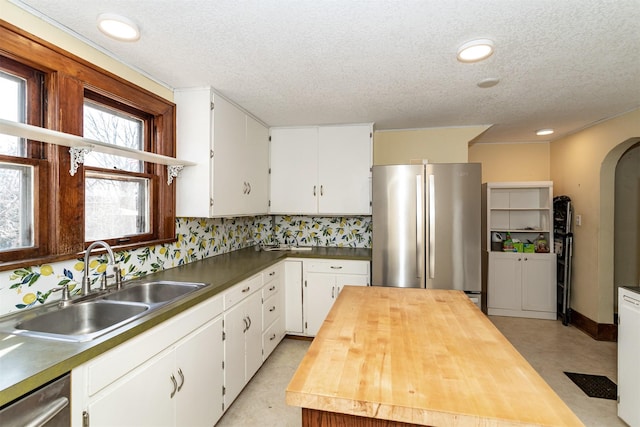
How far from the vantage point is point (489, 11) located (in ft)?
4.65

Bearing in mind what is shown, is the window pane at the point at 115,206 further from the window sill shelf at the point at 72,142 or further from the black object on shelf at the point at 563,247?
the black object on shelf at the point at 563,247

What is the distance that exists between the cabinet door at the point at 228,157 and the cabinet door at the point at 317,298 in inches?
41.8

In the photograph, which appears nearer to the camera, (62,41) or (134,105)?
(62,41)

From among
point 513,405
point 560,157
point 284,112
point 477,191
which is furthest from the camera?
point 560,157

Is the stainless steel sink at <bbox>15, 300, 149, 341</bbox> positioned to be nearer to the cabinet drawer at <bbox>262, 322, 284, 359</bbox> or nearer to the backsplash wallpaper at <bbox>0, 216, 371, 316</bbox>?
the backsplash wallpaper at <bbox>0, 216, 371, 316</bbox>

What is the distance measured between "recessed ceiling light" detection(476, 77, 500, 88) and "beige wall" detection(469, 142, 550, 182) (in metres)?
2.36

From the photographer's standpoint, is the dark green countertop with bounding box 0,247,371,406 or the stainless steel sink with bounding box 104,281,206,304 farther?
the stainless steel sink with bounding box 104,281,206,304

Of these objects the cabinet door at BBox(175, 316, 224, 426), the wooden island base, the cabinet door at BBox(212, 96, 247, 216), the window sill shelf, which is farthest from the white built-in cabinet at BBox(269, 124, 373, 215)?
the wooden island base

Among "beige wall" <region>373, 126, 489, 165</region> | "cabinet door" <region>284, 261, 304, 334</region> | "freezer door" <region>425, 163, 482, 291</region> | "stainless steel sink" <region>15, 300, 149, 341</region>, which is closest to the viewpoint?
"stainless steel sink" <region>15, 300, 149, 341</region>

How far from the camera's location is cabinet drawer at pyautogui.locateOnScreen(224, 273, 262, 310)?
2.03 meters

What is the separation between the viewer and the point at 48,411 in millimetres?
956

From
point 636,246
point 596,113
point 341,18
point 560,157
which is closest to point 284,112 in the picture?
point 341,18

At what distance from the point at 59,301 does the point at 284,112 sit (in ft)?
7.22

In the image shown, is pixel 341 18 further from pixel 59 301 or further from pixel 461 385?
pixel 59 301
